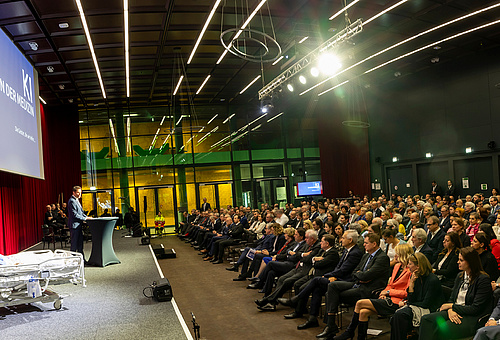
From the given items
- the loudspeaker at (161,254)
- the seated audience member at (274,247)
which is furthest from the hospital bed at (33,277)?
the loudspeaker at (161,254)

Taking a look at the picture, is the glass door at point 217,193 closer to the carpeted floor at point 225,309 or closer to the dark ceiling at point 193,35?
the dark ceiling at point 193,35

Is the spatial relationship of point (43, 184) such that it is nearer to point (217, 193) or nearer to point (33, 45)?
point (33, 45)

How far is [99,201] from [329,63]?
13361 mm

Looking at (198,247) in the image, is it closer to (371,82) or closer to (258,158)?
(258,158)

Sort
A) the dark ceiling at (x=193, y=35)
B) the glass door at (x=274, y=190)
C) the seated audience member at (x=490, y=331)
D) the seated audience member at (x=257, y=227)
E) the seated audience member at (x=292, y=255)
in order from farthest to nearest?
the glass door at (x=274, y=190)
the seated audience member at (x=257, y=227)
the dark ceiling at (x=193, y=35)
the seated audience member at (x=292, y=255)
the seated audience member at (x=490, y=331)

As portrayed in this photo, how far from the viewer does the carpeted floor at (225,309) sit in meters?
5.36

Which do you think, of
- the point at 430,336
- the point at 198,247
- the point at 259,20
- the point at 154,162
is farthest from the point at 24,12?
the point at 154,162

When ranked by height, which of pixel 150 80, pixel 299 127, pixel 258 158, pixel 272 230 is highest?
pixel 150 80

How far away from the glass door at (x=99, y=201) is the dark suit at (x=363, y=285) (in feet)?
49.5

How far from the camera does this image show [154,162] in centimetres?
1920

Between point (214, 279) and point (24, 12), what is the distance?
661 centimetres

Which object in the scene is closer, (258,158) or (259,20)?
(259,20)

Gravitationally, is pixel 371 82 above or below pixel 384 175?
above

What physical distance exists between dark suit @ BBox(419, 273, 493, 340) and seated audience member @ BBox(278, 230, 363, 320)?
168cm
